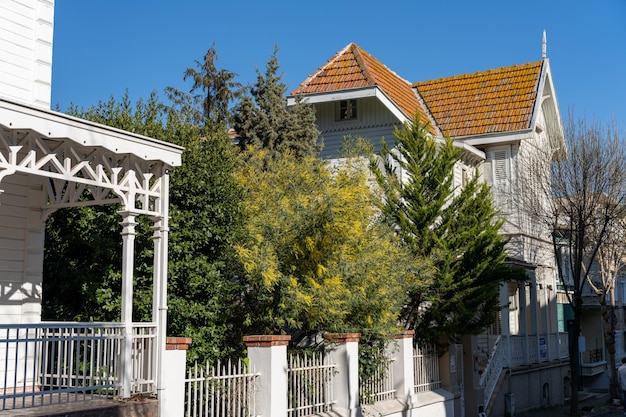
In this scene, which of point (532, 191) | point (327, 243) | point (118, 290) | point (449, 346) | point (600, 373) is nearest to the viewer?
point (118, 290)

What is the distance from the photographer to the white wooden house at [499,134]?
25.0 m

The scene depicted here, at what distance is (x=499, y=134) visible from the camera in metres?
27.9

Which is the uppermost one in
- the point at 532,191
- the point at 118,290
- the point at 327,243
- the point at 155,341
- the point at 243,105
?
the point at 243,105

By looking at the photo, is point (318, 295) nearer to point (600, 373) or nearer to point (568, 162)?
point (568, 162)

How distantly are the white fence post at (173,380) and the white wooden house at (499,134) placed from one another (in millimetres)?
13290

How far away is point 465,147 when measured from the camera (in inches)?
1046

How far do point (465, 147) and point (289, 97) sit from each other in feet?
20.6

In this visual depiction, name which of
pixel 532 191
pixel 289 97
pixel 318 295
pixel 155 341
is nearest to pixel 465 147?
pixel 532 191

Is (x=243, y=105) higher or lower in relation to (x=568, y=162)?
higher

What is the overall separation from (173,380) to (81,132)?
3484mm

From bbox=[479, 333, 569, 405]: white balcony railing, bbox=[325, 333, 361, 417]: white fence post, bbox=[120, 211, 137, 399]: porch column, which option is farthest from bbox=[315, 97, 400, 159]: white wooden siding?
bbox=[120, 211, 137, 399]: porch column

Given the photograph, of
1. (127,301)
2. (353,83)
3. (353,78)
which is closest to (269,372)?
(127,301)

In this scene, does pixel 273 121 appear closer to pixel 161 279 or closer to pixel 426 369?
pixel 426 369

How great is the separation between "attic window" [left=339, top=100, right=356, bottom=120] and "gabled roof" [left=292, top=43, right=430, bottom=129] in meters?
0.80
